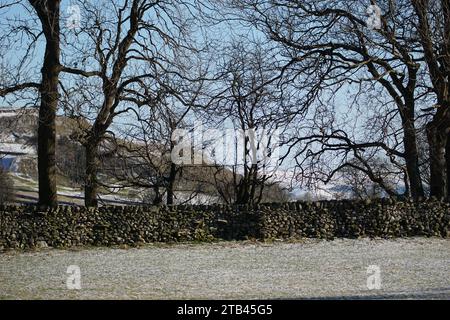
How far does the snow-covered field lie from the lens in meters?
12.0

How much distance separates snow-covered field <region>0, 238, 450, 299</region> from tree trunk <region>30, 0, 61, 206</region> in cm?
313

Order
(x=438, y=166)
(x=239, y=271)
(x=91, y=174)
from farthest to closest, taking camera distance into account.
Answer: (x=91, y=174)
(x=438, y=166)
(x=239, y=271)

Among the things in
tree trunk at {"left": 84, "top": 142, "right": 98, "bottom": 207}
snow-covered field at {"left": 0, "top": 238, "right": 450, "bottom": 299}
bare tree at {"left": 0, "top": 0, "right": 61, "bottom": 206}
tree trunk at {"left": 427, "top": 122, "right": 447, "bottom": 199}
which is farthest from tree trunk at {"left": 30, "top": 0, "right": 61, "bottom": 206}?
tree trunk at {"left": 427, "top": 122, "right": 447, "bottom": 199}

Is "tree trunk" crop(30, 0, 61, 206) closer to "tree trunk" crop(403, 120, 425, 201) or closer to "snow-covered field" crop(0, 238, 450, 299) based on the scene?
"snow-covered field" crop(0, 238, 450, 299)

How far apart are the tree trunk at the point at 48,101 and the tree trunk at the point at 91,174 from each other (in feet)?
8.93

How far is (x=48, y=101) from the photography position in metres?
21.7

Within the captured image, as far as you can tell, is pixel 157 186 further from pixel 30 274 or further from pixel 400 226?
pixel 30 274

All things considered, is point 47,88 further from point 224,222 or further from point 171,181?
point 171,181

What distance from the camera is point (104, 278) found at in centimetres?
1400

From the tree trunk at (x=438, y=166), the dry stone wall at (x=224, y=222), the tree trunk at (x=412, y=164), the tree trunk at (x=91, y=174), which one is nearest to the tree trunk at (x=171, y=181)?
the tree trunk at (x=91, y=174)

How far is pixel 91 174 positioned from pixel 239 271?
38.7 feet

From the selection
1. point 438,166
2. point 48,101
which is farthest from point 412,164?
point 48,101

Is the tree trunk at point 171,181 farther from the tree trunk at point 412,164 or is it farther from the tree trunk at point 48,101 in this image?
the tree trunk at point 412,164

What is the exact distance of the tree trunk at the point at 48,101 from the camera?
2158 cm
